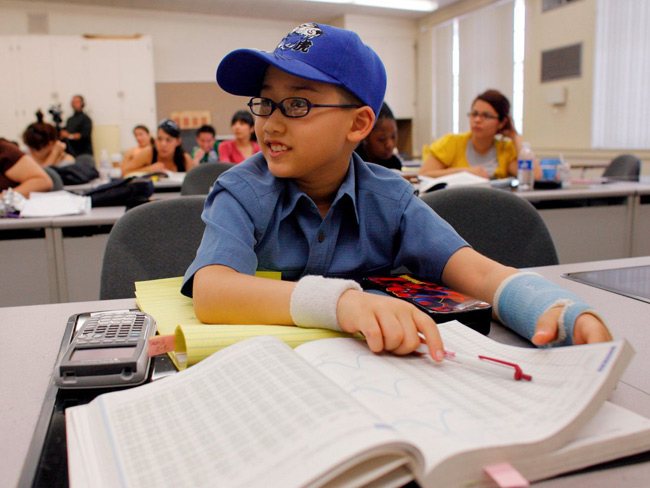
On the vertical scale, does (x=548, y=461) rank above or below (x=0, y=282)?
above

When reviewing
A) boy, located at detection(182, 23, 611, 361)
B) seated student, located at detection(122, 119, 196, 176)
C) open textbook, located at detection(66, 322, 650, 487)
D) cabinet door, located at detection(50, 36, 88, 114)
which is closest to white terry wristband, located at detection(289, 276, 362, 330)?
boy, located at detection(182, 23, 611, 361)

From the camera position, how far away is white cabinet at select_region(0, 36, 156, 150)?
24.2 feet

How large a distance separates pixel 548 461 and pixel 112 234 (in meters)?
1.05

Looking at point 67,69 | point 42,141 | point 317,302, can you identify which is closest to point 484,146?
point 317,302

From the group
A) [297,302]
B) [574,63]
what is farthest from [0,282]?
[574,63]

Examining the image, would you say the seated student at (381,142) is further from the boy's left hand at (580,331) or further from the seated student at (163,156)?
the seated student at (163,156)

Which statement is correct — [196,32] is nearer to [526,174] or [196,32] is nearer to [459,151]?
[459,151]

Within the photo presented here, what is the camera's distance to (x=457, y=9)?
7.89 m

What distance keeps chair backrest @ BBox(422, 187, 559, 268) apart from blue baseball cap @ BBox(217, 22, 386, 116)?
0.52 meters

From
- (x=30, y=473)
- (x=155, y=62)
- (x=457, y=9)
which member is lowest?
(x=30, y=473)

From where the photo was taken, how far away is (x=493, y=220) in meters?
1.42

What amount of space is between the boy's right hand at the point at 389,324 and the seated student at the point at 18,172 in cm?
287

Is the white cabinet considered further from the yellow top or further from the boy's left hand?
the boy's left hand

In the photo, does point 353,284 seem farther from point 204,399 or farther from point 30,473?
point 30,473
